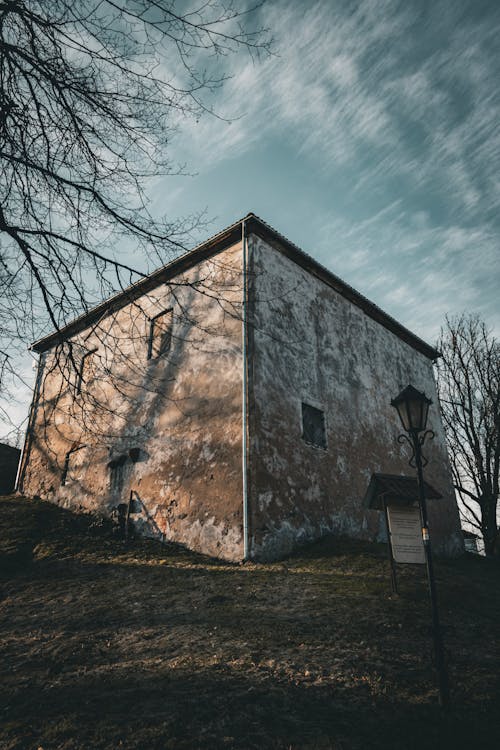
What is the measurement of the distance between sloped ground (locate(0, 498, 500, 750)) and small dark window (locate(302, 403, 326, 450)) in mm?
2319

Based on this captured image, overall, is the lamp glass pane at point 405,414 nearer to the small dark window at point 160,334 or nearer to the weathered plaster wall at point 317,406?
the weathered plaster wall at point 317,406

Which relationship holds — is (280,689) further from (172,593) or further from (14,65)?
(14,65)

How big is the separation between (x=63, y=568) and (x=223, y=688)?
5.36 m

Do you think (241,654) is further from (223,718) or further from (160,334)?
(160,334)

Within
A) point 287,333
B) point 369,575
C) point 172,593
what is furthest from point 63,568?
point 287,333

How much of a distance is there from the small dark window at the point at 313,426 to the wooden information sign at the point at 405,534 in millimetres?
3093

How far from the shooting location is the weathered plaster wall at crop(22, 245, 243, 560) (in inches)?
339

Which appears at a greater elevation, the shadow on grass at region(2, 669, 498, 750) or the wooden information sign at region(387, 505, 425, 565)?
the wooden information sign at region(387, 505, 425, 565)

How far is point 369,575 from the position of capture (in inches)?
283

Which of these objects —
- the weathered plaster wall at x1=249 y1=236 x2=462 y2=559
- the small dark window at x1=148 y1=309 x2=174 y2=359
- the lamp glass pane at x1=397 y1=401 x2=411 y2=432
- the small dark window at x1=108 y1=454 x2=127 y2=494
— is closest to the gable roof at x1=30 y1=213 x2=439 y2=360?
the weathered plaster wall at x1=249 y1=236 x2=462 y2=559

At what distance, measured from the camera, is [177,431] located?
32.7 feet

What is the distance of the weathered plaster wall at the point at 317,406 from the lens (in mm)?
8562

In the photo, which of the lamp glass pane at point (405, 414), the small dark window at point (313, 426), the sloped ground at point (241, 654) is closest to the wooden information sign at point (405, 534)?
the sloped ground at point (241, 654)

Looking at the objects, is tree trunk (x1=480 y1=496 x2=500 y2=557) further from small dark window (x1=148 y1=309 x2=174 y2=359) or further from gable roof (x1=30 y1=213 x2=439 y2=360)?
small dark window (x1=148 y1=309 x2=174 y2=359)
